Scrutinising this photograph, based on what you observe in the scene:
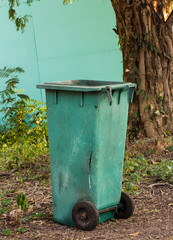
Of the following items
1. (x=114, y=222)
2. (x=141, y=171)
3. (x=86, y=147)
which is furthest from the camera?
(x=141, y=171)

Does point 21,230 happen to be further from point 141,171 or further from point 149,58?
point 149,58

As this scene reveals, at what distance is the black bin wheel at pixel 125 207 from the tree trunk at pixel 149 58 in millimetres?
2299

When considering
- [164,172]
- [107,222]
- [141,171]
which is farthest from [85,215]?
[141,171]

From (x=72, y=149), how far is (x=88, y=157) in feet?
0.55

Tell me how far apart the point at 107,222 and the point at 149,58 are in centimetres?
312

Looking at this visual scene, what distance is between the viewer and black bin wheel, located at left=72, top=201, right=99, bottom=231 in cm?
359

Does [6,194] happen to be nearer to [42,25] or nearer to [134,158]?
[134,158]

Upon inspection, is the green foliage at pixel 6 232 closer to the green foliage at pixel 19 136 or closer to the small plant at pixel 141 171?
the small plant at pixel 141 171

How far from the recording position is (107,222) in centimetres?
396

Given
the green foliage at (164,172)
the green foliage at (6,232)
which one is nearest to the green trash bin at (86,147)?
the green foliage at (6,232)

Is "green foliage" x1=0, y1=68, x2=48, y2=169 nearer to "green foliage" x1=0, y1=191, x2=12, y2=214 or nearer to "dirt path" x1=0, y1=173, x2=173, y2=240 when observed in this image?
"dirt path" x1=0, y1=173, x2=173, y2=240

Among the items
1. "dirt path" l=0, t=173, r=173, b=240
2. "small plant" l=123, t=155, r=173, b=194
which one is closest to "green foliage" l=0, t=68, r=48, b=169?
"dirt path" l=0, t=173, r=173, b=240

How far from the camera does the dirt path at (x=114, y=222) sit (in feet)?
11.7

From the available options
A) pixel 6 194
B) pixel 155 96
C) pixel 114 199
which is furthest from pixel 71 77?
pixel 114 199
